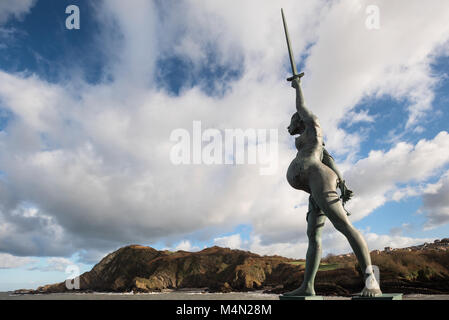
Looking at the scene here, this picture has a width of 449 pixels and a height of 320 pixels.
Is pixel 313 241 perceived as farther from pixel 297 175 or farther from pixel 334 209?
pixel 297 175

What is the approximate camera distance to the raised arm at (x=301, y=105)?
20.9ft

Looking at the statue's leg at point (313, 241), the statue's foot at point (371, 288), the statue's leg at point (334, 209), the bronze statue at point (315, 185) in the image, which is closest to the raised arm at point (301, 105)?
the bronze statue at point (315, 185)

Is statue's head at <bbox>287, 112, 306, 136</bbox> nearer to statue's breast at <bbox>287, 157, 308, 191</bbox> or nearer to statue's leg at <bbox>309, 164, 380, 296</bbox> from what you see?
statue's breast at <bbox>287, 157, 308, 191</bbox>

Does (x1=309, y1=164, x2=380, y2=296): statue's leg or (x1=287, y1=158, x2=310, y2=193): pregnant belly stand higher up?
(x1=287, y1=158, x2=310, y2=193): pregnant belly

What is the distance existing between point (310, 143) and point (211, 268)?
2188 inches

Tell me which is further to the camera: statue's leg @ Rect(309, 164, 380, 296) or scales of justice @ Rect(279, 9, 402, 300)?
scales of justice @ Rect(279, 9, 402, 300)

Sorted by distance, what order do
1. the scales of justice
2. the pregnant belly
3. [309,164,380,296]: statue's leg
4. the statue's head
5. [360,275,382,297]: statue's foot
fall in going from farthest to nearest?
the statue's head → the pregnant belly → the scales of justice → [309,164,380,296]: statue's leg → [360,275,382,297]: statue's foot

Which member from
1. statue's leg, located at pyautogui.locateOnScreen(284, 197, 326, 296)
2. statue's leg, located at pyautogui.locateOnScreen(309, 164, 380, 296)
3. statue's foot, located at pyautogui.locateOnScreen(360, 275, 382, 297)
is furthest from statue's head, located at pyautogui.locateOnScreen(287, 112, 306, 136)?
statue's foot, located at pyautogui.locateOnScreen(360, 275, 382, 297)

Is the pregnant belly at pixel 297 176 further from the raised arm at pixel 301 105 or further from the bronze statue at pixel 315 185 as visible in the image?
the raised arm at pixel 301 105

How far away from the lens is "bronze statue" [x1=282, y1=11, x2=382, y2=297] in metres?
5.45

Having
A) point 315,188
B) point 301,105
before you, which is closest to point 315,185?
point 315,188

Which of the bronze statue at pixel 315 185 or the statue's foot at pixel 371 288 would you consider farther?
the bronze statue at pixel 315 185
